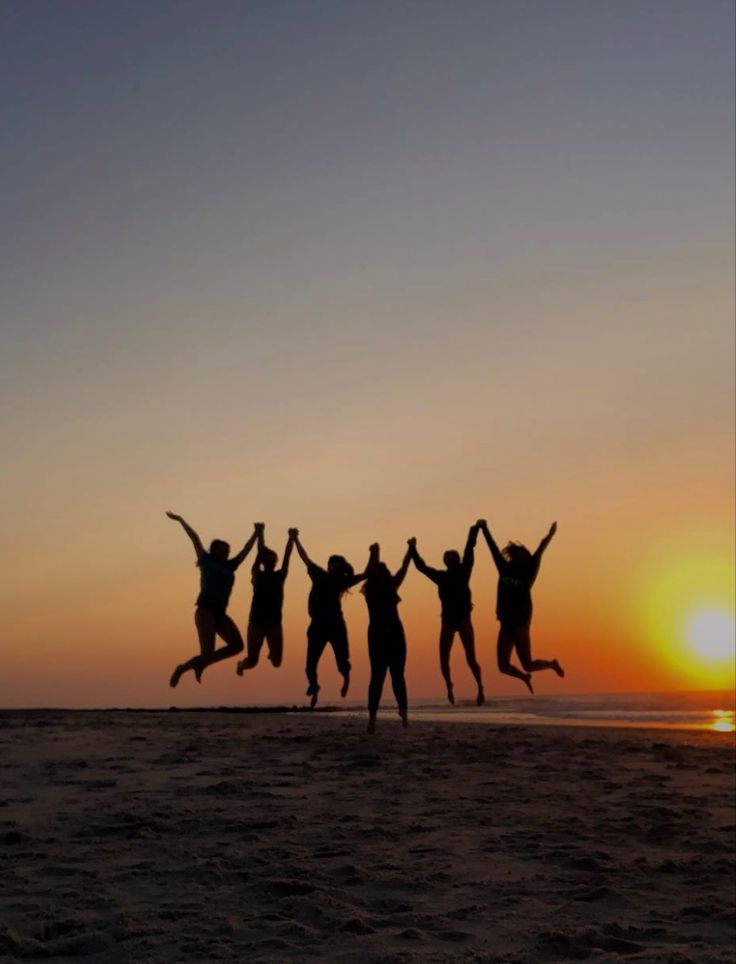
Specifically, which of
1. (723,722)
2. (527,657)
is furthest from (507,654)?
(723,722)

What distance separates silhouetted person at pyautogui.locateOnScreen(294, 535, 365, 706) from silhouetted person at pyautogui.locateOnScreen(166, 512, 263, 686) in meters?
1.38

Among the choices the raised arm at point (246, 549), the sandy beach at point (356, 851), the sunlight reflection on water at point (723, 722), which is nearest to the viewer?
the sandy beach at point (356, 851)

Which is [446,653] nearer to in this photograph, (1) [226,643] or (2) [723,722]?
(1) [226,643]

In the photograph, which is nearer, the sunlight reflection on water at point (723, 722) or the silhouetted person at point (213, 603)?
the silhouetted person at point (213, 603)

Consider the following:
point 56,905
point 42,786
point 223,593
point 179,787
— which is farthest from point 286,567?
point 56,905

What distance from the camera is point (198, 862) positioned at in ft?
40.4

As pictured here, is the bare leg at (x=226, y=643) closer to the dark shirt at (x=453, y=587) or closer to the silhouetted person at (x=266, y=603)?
the silhouetted person at (x=266, y=603)

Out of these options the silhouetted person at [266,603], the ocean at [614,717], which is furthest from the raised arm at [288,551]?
the ocean at [614,717]

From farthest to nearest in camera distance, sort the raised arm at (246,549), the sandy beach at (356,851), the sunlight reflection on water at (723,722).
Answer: the sunlight reflection on water at (723,722)
the raised arm at (246,549)
the sandy beach at (356,851)

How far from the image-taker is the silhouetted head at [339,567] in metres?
16.8

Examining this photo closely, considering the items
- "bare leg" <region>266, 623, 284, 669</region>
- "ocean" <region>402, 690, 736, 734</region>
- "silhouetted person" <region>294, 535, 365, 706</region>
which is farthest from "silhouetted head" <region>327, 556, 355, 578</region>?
"ocean" <region>402, 690, 736, 734</region>

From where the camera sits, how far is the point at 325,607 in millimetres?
16906

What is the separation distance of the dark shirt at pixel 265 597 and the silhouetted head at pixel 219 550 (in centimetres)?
80

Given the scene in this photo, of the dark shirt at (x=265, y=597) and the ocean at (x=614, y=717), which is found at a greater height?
the dark shirt at (x=265, y=597)
